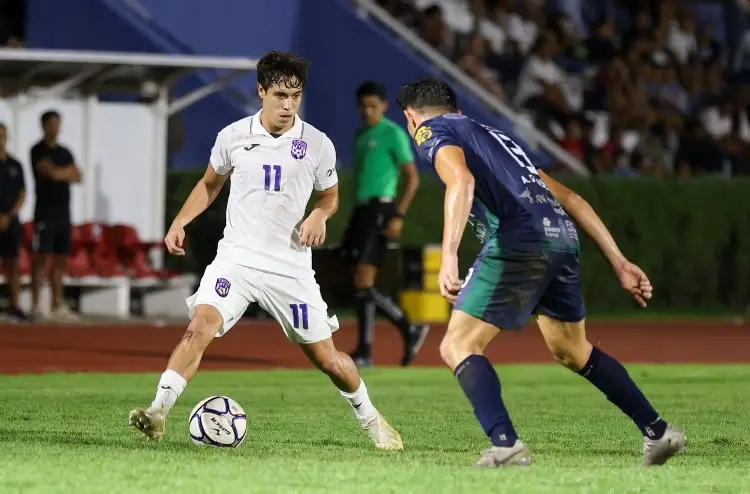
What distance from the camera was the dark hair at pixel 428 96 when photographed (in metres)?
8.59

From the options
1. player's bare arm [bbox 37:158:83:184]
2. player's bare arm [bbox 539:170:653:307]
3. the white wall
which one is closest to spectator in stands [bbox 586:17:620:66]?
the white wall

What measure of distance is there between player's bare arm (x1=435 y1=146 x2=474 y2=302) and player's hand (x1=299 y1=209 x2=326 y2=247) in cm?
120

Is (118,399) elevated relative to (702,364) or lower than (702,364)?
elevated

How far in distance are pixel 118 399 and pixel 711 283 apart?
635 inches

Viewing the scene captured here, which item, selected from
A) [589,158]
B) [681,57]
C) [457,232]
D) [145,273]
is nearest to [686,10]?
[681,57]

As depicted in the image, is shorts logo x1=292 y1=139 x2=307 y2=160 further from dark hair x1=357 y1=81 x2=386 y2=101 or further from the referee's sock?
the referee's sock

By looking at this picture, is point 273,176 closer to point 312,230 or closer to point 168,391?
point 312,230

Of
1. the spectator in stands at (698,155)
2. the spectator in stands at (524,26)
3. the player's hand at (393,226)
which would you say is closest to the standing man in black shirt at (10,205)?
the player's hand at (393,226)

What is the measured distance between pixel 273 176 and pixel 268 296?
2.21 feet

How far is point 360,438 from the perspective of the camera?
32.6 feet

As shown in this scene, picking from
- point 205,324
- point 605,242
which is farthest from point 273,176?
point 605,242

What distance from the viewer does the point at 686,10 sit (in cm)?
3200

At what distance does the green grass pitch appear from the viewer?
7484 mm

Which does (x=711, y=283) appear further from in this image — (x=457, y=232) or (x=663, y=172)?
(x=457, y=232)
